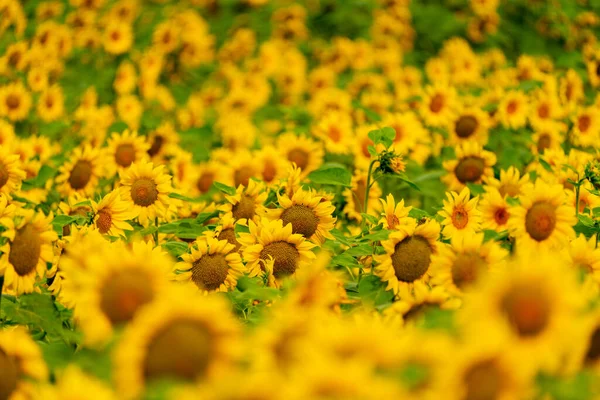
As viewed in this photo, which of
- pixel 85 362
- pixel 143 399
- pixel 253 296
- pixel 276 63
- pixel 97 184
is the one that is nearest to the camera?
pixel 143 399

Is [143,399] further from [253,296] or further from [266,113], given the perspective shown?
[266,113]

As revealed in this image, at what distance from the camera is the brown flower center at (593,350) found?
5.46 ft

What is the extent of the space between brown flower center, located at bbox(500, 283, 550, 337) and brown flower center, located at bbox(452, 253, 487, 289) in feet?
2.09

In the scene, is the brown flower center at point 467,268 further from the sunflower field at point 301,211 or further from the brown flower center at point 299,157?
the brown flower center at point 299,157

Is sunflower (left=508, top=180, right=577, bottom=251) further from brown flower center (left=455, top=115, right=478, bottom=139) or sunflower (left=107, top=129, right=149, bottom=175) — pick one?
sunflower (left=107, top=129, right=149, bottom=175)

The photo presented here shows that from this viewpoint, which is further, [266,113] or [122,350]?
[266,113]

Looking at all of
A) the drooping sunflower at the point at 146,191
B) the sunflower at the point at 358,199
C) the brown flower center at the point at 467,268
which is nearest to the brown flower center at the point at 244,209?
the drooping sunflower at the point at 146,191

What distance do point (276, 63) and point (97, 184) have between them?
3.55m

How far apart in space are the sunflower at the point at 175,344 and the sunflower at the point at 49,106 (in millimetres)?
4252

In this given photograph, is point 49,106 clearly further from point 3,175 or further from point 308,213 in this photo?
point 308,213

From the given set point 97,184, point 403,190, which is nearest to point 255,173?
point 97,184

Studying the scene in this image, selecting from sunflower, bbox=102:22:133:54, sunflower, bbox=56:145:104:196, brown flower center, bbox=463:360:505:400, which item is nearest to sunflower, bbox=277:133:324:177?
sunflower, bbox=56:145:104:196

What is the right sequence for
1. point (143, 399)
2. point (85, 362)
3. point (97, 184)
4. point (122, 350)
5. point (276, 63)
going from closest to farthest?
point (143, 399)
point (122, 350)
point (85, 362)
point (97, 184)
point (276, 63)

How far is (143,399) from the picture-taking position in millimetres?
1387
